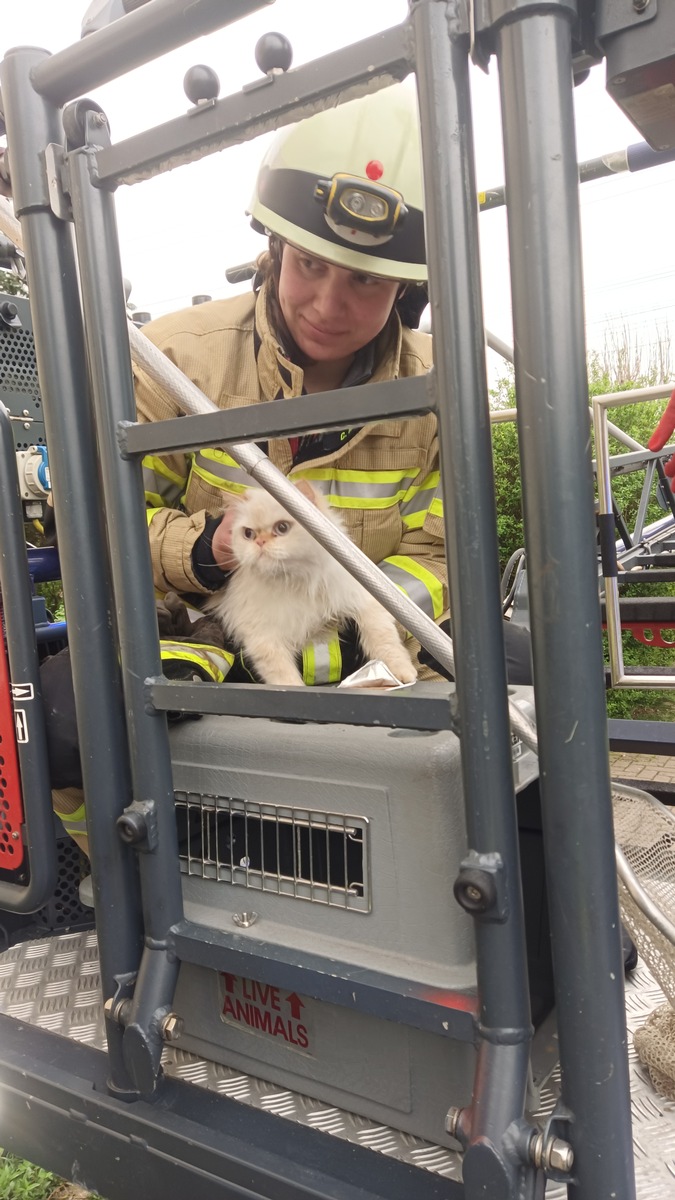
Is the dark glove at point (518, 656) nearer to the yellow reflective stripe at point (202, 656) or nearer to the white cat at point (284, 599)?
the white cat at point (284, 599)

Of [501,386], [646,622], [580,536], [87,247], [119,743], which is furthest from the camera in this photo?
[501,386]

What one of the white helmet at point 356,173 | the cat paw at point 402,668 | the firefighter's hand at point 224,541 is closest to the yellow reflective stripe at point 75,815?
the firefighter's hand at point 224,541

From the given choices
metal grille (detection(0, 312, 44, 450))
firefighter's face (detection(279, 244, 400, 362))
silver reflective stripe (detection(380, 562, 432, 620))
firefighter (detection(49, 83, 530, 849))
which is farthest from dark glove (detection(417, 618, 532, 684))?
metal grille (detection(0, 312, 44, 450))

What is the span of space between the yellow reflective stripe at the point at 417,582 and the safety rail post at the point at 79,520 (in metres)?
0.72

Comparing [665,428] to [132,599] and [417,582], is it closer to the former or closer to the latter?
[417,582]

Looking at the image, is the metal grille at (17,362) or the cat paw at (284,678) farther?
the metal grille at (17,362)

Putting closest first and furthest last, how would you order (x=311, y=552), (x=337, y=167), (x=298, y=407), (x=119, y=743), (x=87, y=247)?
(x=298, y=407)
(x=87, y=247)
(x=119, y=743)
(x=337, y=167)
(x=311, y=552)

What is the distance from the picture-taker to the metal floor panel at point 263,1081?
1253 mm

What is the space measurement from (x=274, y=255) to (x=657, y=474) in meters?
4.66

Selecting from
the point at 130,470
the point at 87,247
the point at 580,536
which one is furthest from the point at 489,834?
the point at 87,247

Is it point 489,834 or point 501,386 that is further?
point 501,386

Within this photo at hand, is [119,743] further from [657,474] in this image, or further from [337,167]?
[657,474]

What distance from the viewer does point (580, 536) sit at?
3.27ft

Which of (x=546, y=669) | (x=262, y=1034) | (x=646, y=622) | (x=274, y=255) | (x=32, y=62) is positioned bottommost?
(x=262, y=1034)
